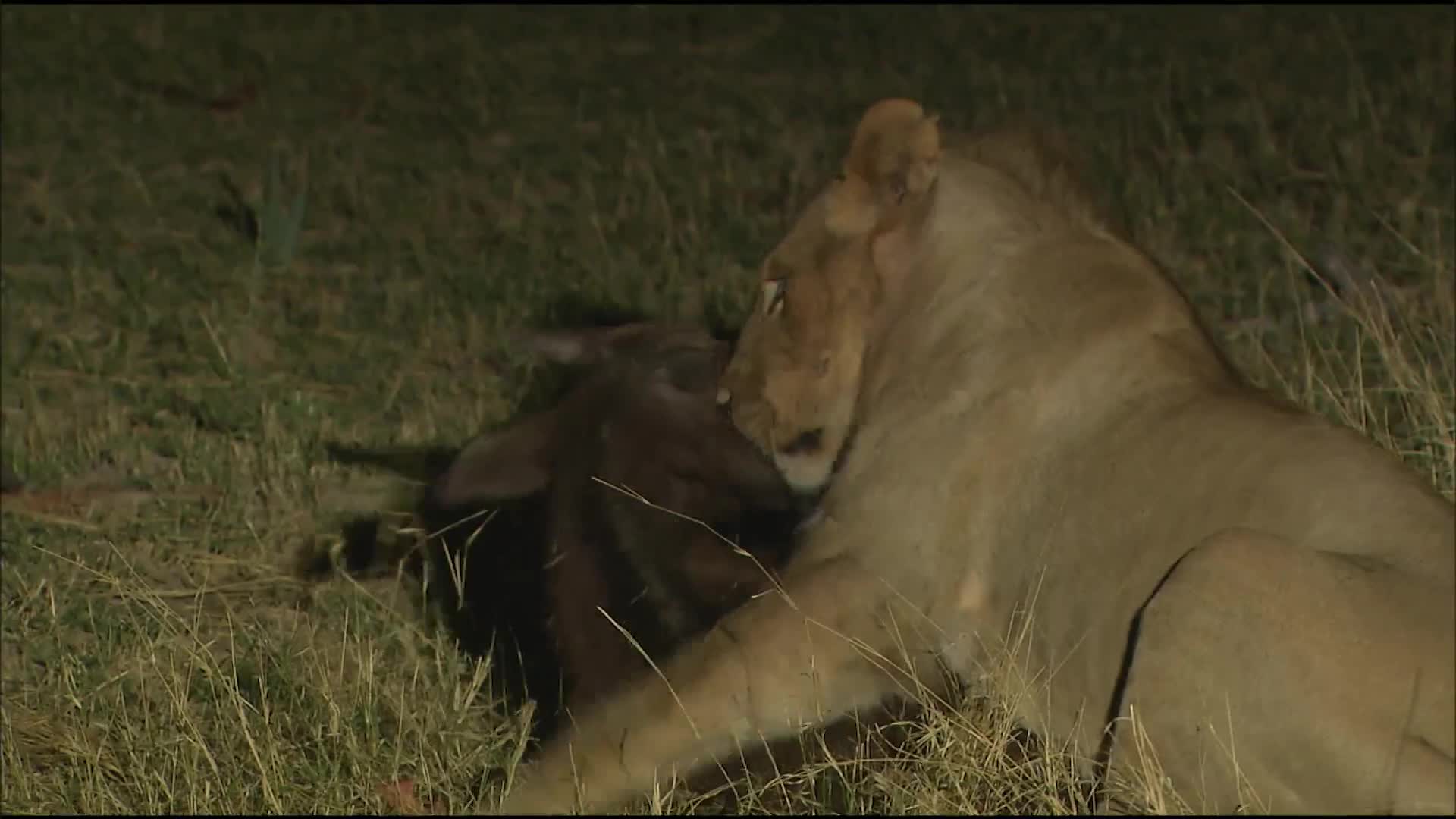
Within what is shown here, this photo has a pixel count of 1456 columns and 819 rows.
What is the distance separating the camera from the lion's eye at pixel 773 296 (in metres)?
3.59

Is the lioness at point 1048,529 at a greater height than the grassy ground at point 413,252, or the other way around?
the lioness at point 1048,529

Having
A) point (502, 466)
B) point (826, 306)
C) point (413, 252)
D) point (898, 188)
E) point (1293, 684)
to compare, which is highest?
Result: point (898, 188)

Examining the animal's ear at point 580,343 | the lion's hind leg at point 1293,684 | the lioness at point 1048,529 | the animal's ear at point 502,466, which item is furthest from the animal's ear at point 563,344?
Result: the lion's hind leg at point 1293,684

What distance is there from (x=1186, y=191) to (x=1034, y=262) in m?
3.93

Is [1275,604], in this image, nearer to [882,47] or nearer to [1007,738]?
[1007,738]

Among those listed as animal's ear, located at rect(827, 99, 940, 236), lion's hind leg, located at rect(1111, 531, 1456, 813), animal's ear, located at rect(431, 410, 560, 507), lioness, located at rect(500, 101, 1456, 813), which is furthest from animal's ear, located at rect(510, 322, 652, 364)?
lion's hind leg, located at rect(1111, 531, 1456, 813)

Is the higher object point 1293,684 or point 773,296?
point 773,296

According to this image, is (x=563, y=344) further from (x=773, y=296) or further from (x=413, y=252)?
(x=413, y=252)

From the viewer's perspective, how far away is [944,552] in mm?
3273

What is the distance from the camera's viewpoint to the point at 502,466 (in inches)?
148

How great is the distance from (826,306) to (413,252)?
11.5 feet

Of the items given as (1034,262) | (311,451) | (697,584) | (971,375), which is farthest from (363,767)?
(311,451)

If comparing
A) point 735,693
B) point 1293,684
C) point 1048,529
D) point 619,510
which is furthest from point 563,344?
point 1293,684

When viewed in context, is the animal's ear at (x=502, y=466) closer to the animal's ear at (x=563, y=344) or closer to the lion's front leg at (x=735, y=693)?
the animal's ear at (x=563, y=344)
